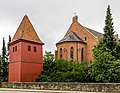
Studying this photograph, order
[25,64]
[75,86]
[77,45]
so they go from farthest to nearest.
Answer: [77,45]
[25,64]
[75,86]

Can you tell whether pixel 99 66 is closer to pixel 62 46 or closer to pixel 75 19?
pixel 62 46

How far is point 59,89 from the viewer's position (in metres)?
28.9

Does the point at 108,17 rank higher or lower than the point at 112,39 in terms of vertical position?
higher

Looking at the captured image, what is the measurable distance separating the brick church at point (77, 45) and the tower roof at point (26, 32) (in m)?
10.3

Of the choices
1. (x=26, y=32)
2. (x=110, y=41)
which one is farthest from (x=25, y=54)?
(x=110, y=41)

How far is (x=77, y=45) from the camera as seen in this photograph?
51406mm

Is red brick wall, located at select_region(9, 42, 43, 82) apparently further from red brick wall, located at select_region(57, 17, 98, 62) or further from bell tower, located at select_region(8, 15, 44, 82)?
red brick wall, located at select_region(57, 17, 98, 62)

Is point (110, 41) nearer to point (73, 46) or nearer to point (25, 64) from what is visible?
point (25, 64)

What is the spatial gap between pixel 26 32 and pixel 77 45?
47.3 ft

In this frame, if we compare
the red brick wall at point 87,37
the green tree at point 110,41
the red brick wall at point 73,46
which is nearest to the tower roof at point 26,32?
the red brick wall at point 73,46

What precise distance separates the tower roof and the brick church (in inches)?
405

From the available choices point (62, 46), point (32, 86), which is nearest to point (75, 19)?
point (62, 46)

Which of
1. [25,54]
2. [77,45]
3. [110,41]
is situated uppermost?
[77,45]

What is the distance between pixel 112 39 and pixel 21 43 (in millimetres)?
14474
